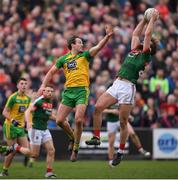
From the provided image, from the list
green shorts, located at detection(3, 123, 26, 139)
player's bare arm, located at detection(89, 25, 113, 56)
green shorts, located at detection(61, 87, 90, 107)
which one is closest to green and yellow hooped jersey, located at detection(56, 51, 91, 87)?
green shorts, located at detection(61, 87, 90, 107)

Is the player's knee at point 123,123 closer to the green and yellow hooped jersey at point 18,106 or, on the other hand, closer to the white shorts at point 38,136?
the white shorts at point 38,136

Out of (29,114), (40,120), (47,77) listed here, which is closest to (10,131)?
(29,114)

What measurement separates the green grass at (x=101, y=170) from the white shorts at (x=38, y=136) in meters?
0.80

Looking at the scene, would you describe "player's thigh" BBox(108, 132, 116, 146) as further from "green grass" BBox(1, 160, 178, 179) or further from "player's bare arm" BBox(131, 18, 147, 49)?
"player's bare arm" BBox(131, 18, 147, 49)

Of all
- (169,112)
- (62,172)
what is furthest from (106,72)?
(62,172)

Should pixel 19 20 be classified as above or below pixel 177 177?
above

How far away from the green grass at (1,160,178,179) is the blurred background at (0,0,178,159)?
80.4 inches

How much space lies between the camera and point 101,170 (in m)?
24.0

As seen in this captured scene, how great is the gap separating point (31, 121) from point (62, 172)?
5.09 ft

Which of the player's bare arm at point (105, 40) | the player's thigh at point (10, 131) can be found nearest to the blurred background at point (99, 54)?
the player's thigh at point (10, 131)

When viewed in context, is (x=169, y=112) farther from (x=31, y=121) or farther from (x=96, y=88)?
(x=31, y=121)

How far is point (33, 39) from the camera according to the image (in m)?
32.4

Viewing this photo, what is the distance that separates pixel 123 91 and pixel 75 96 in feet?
4.35

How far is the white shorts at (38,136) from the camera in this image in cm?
2280
